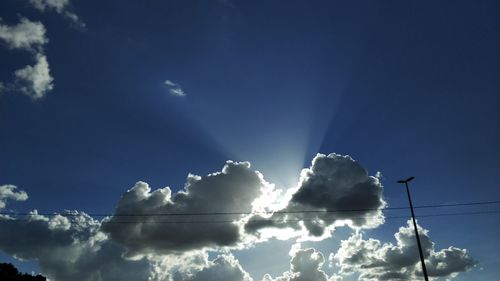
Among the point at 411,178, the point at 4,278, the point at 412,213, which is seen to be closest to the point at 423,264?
the point at 412,213

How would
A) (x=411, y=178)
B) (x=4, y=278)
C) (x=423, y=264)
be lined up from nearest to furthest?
(x=423, y=264) → (x=411, y=178) → (x=4, y=278)

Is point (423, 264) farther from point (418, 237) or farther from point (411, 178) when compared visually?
point (411, 178)

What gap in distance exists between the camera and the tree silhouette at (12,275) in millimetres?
62831

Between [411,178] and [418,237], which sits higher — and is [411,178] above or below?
above

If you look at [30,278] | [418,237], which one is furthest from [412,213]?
[30,278]

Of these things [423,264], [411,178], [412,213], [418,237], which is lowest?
[423,264]

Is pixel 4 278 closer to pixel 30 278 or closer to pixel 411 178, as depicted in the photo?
pixel 30 278

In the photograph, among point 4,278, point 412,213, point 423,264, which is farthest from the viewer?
point 4,278

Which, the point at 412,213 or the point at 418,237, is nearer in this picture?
the point at 418,237

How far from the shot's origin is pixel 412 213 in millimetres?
35875

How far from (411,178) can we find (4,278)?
2535 inches

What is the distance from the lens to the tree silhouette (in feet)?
206

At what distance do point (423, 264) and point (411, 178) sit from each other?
9.06 m

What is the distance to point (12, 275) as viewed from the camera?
63812 millimetres
